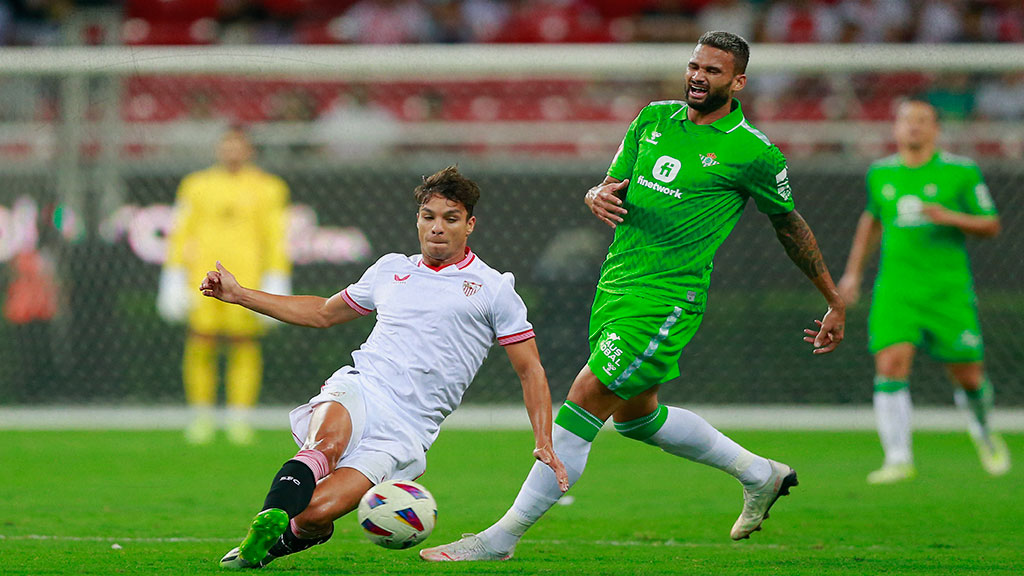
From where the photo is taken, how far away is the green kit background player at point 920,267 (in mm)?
8562

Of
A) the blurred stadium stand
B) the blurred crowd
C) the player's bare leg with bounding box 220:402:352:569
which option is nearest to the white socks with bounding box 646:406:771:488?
the player's bare leg with bounding box 220:402:352:569

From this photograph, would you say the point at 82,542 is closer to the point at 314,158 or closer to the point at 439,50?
the point at 439,50

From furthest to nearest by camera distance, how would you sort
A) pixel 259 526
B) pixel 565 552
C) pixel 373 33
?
pixel 373 33 < pixel 565 552 < pixel 259 526

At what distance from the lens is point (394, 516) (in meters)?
4.61

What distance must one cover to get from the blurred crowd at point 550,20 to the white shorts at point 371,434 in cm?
1008

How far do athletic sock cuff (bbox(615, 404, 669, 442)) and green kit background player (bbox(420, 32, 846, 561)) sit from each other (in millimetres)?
68

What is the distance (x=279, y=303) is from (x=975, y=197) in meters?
5.32

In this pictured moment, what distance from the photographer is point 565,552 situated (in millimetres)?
5637

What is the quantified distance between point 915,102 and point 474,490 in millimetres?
3819

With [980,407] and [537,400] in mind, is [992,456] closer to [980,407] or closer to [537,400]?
[980,407]

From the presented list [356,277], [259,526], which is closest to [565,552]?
[259,526]

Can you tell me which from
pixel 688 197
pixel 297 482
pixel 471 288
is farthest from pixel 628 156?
pixel 297 482

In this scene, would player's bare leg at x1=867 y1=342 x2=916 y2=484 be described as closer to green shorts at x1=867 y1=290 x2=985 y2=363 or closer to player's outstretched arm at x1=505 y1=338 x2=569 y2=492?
green shorts at x1=867 y1=290 x2=985 y2=363

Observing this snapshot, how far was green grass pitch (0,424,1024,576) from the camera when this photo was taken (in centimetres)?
524
